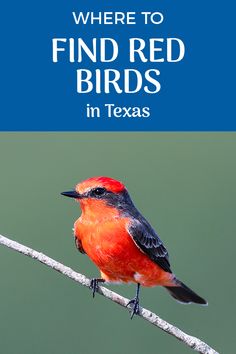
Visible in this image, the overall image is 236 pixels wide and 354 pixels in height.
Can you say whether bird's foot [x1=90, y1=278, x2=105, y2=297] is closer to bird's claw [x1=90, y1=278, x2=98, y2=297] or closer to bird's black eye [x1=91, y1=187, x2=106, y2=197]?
bird's claw [x1=90, y1=278, x2=98, y2=297]

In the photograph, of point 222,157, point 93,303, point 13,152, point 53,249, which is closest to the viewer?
point 53,249

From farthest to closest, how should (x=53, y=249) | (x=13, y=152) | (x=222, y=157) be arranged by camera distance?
1. (x=222, y=157)
2. (x=13, y=152)
3. (x=53, y=249)

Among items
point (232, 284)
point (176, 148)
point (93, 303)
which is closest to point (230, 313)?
point (232, 284)

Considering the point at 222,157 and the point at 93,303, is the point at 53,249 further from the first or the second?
the point at 222,157

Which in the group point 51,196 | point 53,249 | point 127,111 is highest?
point 127,111

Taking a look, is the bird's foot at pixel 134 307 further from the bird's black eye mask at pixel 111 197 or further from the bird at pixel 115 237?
the bird's black eye mask at pixel 111 197

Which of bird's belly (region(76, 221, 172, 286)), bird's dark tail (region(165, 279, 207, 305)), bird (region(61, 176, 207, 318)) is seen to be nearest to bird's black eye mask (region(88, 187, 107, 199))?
bird (region(61, 176, 207, 318))

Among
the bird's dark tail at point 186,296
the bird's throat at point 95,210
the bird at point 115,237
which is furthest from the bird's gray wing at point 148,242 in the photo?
the bird's dark tail at point 186,296
